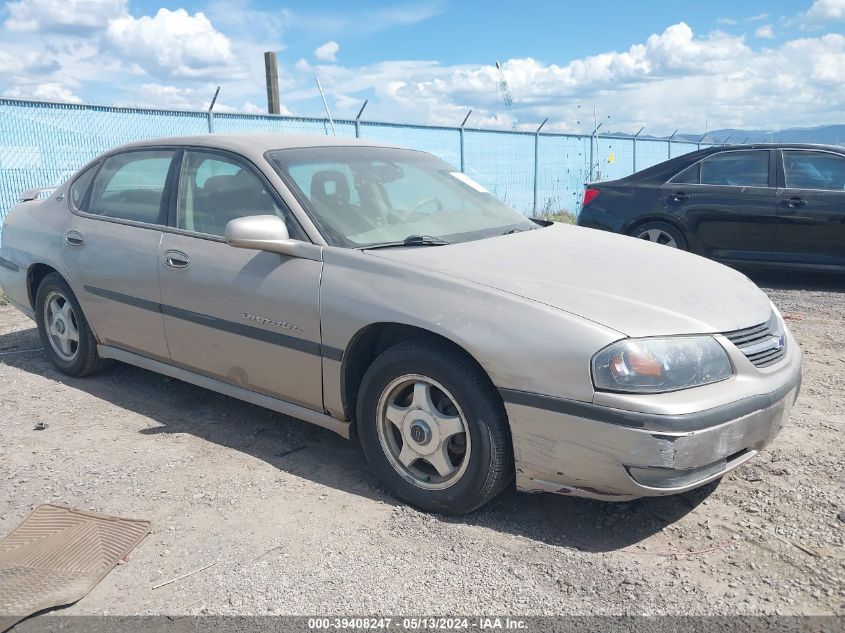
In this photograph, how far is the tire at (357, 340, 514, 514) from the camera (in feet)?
9.52

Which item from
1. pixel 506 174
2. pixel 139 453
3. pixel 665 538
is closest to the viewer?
pixel 665 538

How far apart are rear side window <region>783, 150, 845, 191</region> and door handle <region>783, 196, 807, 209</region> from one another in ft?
0.54

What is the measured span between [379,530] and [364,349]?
2.67ft

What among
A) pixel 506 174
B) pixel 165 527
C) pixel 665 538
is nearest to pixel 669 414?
pixel 665 538

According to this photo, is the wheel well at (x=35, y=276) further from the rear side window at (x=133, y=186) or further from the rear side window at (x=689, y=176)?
the rear side window at (x=689, y=176)

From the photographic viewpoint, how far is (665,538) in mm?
2945

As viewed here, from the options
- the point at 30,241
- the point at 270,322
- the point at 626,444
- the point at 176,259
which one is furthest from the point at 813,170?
the point at 30,241

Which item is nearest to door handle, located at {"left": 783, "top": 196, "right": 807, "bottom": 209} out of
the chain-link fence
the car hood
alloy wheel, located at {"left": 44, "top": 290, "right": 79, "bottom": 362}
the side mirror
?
the chain-link fence

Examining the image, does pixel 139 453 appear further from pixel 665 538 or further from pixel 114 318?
pixel 665 538

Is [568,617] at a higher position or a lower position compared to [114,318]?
lower

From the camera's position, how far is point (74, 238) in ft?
15.3

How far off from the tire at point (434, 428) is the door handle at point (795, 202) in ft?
18.8

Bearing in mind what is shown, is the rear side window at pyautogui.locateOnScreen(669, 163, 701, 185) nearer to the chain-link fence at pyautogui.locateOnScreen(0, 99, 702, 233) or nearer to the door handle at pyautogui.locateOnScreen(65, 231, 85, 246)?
the chain-link fence at pyautogui.locateOnScreen(0, 99, 702, 233)

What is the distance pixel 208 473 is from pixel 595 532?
187 centimetres
